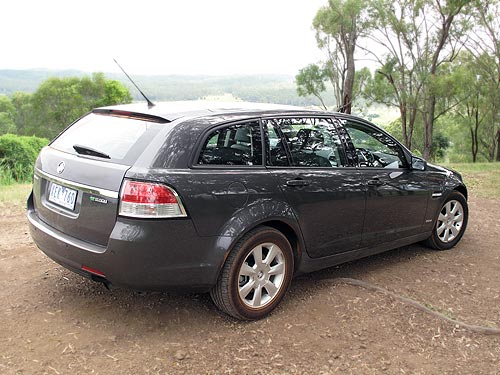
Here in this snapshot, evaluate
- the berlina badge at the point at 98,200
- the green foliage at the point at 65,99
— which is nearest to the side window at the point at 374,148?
the berlina badge at the point at 98,200

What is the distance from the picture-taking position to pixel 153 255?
3141mm

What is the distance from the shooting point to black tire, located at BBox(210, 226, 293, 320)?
345 cm

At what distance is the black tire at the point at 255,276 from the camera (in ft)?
11.3

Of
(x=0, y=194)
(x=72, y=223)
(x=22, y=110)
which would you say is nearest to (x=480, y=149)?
(x=0, y=194)

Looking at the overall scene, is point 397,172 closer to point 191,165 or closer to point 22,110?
point 191,165

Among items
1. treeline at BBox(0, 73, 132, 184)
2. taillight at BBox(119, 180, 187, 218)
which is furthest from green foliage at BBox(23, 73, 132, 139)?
taillight at BBox(119, 180, 187, 218)

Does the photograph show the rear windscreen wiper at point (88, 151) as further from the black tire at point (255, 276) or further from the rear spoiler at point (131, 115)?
the black tire at point (255, 276)

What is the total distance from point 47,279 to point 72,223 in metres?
1.25

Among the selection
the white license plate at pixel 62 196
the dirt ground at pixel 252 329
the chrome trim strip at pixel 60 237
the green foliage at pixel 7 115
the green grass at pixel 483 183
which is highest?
the white license plate at pixel 62 196

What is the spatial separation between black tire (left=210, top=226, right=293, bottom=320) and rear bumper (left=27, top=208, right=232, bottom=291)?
116 millimetres

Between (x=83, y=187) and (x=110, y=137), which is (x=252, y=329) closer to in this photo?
(x=83, y=187)

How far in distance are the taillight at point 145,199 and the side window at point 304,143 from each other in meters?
0.94

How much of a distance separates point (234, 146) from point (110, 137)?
0.90 metres

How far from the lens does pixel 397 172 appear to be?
4.78m
